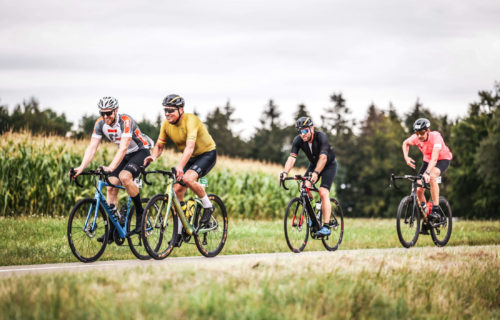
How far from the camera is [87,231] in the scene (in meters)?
9.07

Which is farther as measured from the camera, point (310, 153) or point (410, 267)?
point (310, 153)

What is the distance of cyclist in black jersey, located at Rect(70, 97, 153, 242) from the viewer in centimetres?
922

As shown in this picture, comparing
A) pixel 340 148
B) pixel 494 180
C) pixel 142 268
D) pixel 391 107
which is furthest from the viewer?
pixel 391 107

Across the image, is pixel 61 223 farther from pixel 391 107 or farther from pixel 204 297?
pixel 391 107

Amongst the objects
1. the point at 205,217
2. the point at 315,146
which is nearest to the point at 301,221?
the point at 315,146

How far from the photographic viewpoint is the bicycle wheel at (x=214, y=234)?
9969 mm

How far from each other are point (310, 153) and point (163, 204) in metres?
3.30

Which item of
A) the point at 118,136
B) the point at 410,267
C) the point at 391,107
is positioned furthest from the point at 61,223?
the point at 391,107

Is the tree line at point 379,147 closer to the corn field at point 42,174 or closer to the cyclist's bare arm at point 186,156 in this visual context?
the corn field at point 42,174

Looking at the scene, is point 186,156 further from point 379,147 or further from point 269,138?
point 269,138

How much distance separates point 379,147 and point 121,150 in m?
68.0

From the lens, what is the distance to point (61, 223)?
14.5 metres

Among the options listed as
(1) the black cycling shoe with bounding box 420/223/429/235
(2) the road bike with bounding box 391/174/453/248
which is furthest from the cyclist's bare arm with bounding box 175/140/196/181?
(1) the black cycling shoe with bounding box 420/223/429/235

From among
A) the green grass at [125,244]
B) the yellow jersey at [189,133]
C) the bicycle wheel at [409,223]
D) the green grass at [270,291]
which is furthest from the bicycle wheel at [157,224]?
the bicycle wheel at [409,223]
